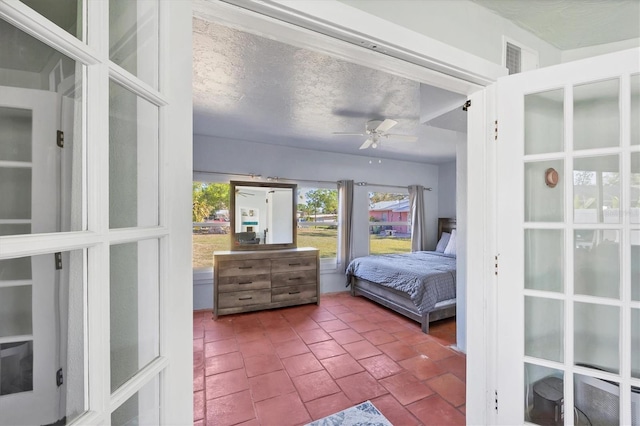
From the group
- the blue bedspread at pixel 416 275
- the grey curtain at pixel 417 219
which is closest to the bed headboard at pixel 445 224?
the grey curtain at pixel 417 219

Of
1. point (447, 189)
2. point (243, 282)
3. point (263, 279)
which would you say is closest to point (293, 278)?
point (263, 279)

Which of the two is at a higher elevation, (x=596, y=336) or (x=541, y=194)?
(x=541, y=194)

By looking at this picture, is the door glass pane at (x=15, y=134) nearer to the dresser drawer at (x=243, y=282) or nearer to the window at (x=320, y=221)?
the dresser drawer at (x=243, y=282)

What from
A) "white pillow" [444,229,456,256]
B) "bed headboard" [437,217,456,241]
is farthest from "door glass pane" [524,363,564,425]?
"bed headboard" [437,217,456,241]

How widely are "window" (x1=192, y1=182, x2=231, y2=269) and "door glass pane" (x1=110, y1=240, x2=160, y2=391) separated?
3600 mm

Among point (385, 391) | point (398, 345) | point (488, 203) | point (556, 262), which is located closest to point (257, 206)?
point (398, 345)

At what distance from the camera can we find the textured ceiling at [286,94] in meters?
1.90

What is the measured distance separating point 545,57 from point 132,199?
235 cm

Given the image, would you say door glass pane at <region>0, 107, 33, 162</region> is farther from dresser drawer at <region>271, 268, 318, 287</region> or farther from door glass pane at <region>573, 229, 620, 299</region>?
dresser drawer at <region>271, 268, 318, 287</region>

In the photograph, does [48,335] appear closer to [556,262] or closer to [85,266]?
[85,266]

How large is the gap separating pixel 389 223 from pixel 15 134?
5.48m

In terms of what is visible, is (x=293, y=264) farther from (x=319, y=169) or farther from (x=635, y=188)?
(x=635, y=188)

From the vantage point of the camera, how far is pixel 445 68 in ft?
4.18

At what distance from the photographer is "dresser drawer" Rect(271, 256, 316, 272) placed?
4.01 metres
